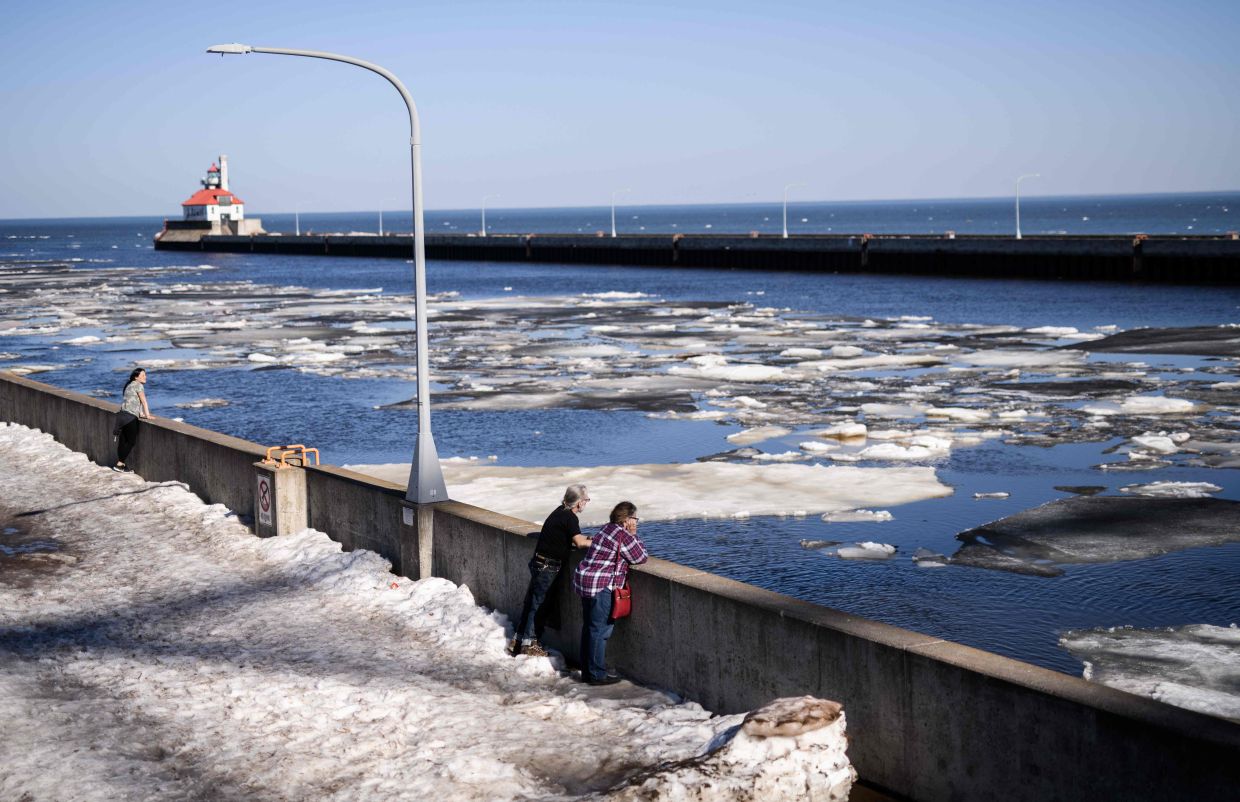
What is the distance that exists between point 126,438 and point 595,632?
12398 millimetres

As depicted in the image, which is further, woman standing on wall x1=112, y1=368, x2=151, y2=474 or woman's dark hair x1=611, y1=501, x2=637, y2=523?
woman standing on wall x1=112, y1=368, x2=151, y2=474

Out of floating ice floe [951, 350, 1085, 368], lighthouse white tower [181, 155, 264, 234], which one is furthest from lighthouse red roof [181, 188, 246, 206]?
floating ice floe [951, 350, 1085, 368]

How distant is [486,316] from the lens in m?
58.8

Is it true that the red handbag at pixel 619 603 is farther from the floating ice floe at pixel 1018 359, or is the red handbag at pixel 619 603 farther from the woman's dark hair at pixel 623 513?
the floating ice floe at pixel 1018 359

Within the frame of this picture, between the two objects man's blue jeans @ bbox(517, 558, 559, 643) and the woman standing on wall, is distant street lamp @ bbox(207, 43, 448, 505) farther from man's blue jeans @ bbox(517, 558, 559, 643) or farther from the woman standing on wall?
the woman standing on wall

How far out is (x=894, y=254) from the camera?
90188mm

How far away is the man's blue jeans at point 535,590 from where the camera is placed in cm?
1246

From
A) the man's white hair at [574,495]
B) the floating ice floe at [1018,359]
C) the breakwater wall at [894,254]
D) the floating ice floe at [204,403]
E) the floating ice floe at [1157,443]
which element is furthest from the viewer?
the breakwater wall at [894,254]

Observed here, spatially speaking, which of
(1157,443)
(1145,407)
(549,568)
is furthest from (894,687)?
(1145,407)

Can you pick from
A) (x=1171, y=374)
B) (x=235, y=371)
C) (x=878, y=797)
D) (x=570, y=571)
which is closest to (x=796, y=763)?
(x=878, y=797)

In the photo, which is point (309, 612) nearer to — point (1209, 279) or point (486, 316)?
point (486, 316)

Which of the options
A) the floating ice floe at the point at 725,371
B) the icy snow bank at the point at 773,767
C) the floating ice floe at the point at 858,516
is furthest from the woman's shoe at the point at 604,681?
the floating ice floe at the point at 725,371

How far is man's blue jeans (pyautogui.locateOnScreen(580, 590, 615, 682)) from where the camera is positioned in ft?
38.9

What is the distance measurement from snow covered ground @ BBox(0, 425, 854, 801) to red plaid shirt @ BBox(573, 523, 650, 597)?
900 millimetres
